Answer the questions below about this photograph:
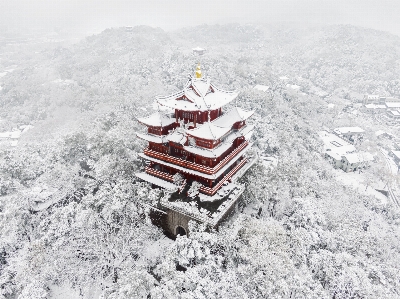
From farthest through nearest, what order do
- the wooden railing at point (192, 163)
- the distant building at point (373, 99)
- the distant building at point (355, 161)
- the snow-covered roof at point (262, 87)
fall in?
the distant building at point (373, 99) < the snow-covered roof at point (262, 87) < the distant building at point (355, 161) < the wooden railing at point (192, 163)

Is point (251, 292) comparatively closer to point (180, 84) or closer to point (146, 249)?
point (146, 249)

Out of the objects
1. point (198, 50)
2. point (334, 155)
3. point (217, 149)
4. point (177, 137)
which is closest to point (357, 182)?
point (334, 155)

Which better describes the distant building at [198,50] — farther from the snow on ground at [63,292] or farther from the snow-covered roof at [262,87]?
the snow on ground at [63,292]

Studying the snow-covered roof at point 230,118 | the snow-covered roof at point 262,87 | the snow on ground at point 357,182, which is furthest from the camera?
the snow-covered roof at point 262,87

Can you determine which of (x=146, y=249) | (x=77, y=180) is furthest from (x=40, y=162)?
(x=146, y=249)

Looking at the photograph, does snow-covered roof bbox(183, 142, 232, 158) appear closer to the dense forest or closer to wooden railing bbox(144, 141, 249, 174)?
wooden railing bbox(144, 141, 249, 174)

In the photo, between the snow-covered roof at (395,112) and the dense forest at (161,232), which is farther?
the snow-covered roof at (395,112)

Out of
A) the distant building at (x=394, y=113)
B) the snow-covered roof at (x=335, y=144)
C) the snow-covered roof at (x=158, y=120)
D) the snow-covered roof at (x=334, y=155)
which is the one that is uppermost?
the snow-covered roof at (x=158, y=120)

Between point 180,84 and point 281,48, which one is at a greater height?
point 180,84

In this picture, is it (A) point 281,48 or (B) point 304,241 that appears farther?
(A) point 281,48

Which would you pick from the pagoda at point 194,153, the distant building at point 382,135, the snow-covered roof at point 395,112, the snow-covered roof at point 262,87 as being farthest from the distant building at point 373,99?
the pagoda at point 194,153
